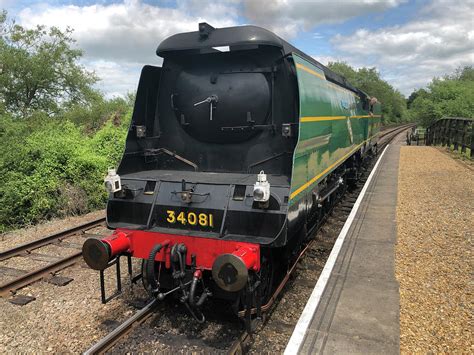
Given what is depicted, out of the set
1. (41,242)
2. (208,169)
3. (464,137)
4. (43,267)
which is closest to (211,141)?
(208,169)

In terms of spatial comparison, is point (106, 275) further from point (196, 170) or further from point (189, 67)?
point (189, 67)

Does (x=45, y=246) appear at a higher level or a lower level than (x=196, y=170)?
lower

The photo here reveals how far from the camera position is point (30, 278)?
5227mm

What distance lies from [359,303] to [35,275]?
174 inches

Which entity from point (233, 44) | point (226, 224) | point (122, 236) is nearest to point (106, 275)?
point (122, 236)

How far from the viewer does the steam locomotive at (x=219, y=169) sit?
11.9ft

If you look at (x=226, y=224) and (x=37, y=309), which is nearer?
(x=226, y=224)

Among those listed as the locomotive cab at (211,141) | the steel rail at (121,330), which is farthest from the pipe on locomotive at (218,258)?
the steel rail at (121,330)

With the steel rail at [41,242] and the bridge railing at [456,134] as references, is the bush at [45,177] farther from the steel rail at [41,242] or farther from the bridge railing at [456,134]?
the bridge railing at [456,134]

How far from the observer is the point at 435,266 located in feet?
16.9

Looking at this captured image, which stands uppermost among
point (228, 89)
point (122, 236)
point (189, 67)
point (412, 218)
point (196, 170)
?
point (189, 67)

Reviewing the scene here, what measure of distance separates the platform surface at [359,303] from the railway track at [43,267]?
385 centimetres

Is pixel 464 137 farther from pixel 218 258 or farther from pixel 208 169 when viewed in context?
pixel 218 258

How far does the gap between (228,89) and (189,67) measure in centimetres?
69
